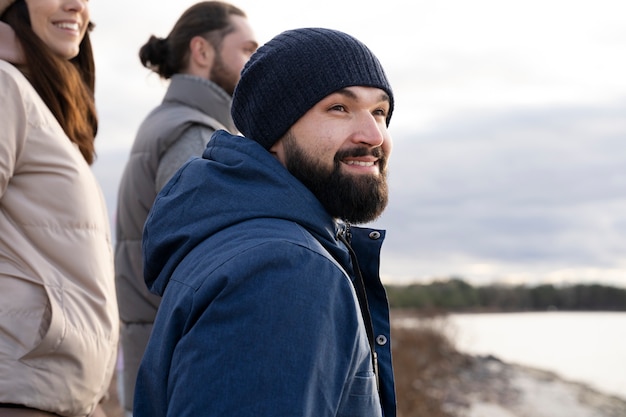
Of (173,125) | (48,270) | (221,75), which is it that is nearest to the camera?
(48,270)

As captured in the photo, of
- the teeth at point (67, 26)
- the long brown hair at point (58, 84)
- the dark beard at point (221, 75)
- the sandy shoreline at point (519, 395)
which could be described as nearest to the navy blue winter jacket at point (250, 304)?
the long brown hair at point (58, 84)

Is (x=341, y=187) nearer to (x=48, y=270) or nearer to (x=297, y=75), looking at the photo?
(x=297, y=75)

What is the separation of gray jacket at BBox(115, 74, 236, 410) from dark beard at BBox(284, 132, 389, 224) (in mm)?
1317

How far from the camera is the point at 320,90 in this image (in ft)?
6.88

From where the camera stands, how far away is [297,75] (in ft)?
6.99

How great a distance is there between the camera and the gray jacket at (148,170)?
3.37m

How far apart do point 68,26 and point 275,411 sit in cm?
170

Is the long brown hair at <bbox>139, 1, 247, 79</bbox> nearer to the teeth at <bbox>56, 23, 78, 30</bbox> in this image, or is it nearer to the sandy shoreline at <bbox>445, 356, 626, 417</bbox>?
the teeth at <bbox>56, 23, 78, 30</bbox>

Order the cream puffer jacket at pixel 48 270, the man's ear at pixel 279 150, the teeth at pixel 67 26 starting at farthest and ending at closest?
the teeth at pixel 67 26 < the cream puffer jacket at pixel 48 270 < the man's ear at pixel 279 150

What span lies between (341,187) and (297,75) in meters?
0.30

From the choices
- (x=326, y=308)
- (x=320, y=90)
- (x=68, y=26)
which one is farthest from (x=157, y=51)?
(x=326, y=308)

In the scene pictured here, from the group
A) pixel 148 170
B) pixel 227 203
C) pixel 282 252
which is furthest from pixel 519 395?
pixel 282 252

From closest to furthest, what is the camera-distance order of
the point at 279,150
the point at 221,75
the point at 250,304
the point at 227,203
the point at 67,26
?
1. the point at 250,304
2. the point at 227,203
3. the point at 279,150
4. the point at 67,26
5. the point at 221,75

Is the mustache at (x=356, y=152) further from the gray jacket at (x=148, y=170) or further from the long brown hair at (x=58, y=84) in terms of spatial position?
the gray jacket at (x=148, y=170)
